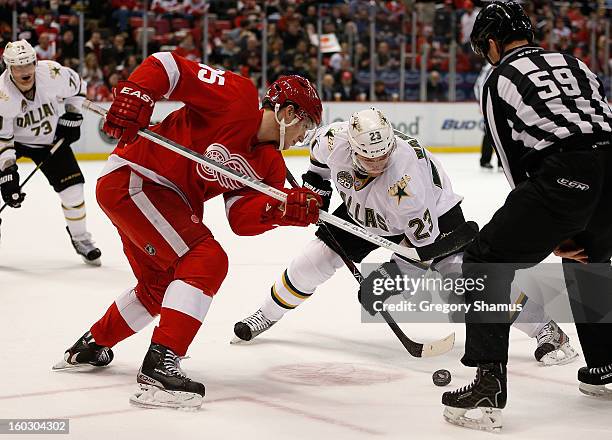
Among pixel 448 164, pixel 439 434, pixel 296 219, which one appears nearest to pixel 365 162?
pixel 296 219

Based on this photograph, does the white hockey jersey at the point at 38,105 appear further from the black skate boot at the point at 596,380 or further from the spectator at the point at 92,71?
the spectator at the point at 92,71

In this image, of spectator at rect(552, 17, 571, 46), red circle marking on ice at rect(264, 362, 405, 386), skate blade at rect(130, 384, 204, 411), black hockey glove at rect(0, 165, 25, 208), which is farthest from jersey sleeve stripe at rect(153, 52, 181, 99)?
spectator at rect(552, 17, 571, 46)

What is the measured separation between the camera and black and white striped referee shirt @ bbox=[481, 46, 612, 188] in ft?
9.20

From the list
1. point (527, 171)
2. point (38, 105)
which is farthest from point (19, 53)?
point (527, 171)

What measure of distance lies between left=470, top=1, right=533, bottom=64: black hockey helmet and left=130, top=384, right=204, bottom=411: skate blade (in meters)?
1.34

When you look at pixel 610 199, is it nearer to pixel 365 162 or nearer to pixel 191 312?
pixel 365 162

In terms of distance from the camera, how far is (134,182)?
3.35 metres

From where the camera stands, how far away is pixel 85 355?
3467 mm

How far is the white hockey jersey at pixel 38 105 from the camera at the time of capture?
18.9 ft

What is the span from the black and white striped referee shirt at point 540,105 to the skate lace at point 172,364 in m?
1.13

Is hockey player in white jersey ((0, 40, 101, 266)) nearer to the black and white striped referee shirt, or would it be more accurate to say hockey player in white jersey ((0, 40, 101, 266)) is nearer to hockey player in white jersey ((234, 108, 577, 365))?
hockey player in white jersey ((234, 108, 577, 365))

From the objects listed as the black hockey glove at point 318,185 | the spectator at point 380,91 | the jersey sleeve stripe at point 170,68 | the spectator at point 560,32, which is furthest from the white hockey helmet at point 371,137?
the spectator at point 560,32

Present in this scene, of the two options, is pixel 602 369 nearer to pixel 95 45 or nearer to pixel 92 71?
pixel 92 71

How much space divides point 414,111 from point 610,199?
1035cm
